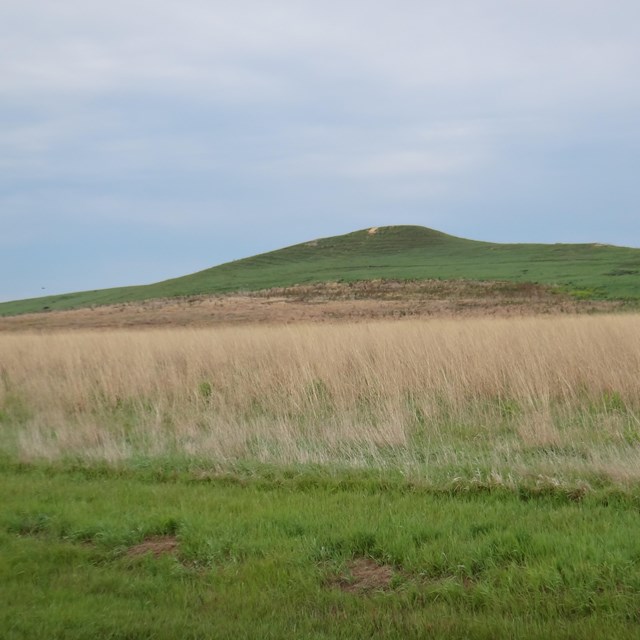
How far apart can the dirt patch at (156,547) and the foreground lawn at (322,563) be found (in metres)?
0.02

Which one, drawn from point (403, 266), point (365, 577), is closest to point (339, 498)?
point (365, 577)

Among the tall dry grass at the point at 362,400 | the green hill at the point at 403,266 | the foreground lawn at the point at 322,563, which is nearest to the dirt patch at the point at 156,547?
the foreground lawn at the point at 322,563

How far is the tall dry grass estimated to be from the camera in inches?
315

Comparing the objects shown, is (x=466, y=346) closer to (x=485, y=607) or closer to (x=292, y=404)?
(x=292, y=404)

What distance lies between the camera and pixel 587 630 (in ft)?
12.4

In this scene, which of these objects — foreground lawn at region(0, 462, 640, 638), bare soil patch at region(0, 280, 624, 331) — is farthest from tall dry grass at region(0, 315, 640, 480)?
bare soil patch at region(0, 280, 624, 331)

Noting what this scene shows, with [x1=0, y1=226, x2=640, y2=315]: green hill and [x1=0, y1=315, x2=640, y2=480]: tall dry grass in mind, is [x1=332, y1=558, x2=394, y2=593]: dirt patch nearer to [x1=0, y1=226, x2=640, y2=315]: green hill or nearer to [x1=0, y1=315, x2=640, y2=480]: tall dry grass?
[x1=0, y1=315, x2=640, y2=480]: tall dry grass

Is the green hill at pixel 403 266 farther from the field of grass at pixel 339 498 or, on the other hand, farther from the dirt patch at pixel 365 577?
the dirt patch at pixel 365 577

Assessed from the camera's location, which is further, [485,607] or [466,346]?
[466,346]

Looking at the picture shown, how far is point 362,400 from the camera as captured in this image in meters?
11.2

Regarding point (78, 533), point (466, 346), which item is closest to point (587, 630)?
point (78, 533)

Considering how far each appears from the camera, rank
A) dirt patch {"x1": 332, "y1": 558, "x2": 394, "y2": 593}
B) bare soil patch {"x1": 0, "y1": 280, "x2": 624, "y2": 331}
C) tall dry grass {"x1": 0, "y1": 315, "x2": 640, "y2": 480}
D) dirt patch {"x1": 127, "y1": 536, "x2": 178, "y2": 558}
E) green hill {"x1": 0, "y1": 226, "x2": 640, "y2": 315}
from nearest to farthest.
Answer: dirt patch {"x1": 332, "y1": 558, "x2": 394, "y2": 593} < dirt patch {"x1": 127, "y1": 536, "x2": 178, "y2": 558} < tall dry grass {"x1": 0, "y1": 315, "x2": 640, "y2": 480} < bare soil patch {"x1": 0, "y1": 280, "x2": 624, "y2": 331} < green hill {"x1": 0, "y1": 226, "x2": 640, "y2": 315}

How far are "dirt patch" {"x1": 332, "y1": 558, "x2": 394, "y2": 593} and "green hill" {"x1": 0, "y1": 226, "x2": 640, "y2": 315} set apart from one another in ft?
122

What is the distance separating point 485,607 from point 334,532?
1.46 meters
